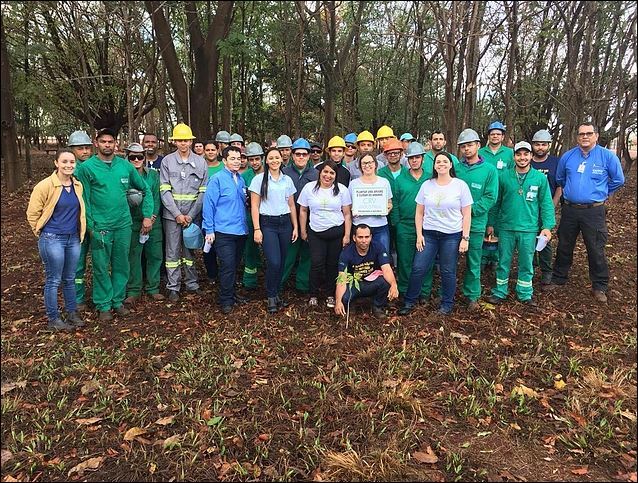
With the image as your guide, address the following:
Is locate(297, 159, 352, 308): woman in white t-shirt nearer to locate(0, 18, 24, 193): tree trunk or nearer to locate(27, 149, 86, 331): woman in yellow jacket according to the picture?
locate(27, 149, 86, 331): woman in yellow jacket

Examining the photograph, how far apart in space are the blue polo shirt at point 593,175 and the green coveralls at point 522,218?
1.63 ft

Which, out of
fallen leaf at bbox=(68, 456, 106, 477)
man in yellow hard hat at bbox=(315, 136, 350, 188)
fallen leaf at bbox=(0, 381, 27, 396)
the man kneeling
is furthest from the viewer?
man in yellow hard hat at bbox=(315, 136, 350, 188)

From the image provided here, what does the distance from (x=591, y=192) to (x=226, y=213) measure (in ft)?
14.6

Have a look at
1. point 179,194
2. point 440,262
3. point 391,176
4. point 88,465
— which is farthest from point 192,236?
point 88,465

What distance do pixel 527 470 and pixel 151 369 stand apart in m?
3.14

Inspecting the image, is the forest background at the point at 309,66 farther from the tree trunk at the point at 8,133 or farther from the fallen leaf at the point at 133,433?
the fallen leaf at the point at 133,433

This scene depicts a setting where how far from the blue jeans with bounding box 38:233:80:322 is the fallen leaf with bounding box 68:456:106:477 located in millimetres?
2396

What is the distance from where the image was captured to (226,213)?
5.52 meters

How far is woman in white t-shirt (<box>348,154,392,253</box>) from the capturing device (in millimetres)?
5371

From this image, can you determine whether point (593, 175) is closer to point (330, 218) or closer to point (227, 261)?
point (330, 218)

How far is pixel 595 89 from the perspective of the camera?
12.5 meters

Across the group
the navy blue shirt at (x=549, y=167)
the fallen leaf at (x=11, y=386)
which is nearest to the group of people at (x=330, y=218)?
the navy blue shirt at (x=549, y=167)

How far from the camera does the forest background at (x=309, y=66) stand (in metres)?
10.6

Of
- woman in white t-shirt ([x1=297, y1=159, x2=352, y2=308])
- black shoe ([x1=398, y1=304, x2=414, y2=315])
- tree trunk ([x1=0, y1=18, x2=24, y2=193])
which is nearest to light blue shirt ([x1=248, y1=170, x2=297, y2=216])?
woman in white t-shirt ([x1=297, y1=159, x2=352, y2=308])
